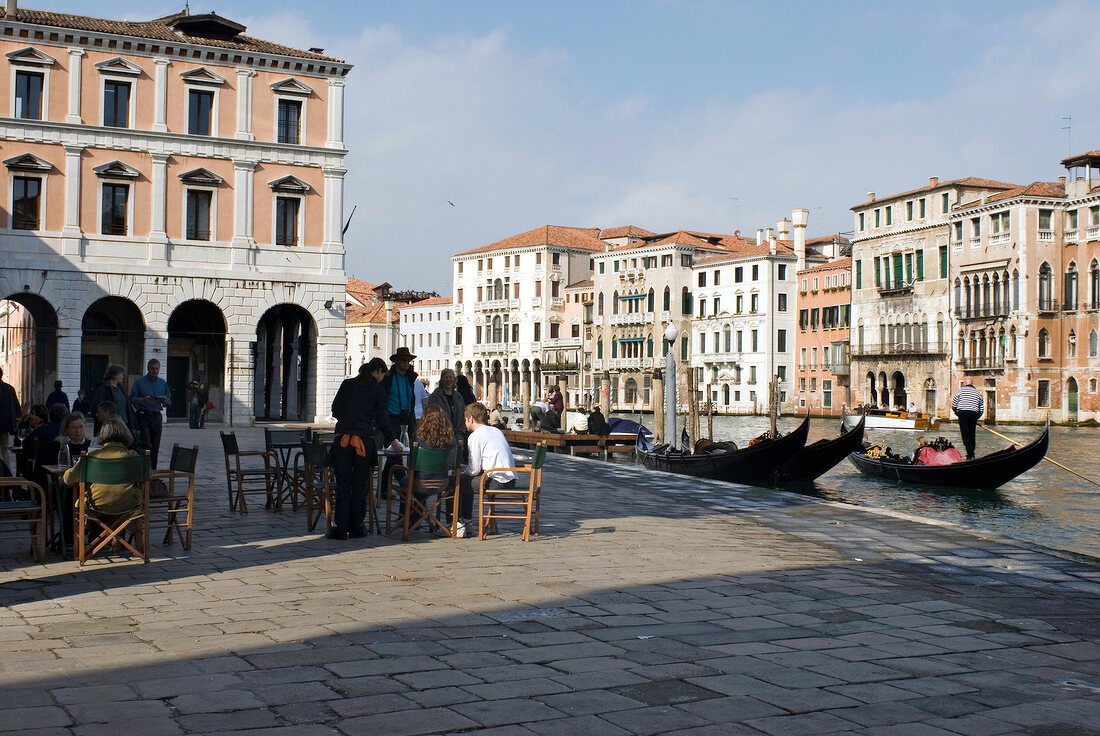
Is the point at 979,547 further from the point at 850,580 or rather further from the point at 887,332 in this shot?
the point at 887,332

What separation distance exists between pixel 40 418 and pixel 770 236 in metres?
65.5

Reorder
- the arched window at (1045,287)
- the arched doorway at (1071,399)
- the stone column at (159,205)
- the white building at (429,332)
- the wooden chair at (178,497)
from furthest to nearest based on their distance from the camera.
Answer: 1. the white building at (429,332)
2. the arched window at (1045,287)
3. the arched doorway at (1071,399)
4. the stone column at (159,205)
5. the wooden chair at (178,497)

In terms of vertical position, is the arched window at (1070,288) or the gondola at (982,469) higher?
the arched window at (1070,288)

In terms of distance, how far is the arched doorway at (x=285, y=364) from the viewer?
1200 inches

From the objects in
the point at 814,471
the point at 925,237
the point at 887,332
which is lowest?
the point at 814,471

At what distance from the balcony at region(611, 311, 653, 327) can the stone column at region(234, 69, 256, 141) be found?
48995 millimetres

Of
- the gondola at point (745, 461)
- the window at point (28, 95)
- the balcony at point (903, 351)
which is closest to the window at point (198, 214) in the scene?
the window at point (28, 95)

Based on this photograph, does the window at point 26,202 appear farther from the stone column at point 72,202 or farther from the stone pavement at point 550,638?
the stone pavement at point 550,638

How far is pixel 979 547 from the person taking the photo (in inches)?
359

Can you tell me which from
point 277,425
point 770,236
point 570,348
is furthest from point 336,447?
point 570,348

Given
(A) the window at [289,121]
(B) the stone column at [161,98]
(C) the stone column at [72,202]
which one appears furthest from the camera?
(A) the window at [289,121]

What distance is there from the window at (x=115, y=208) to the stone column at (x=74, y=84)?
1.66m

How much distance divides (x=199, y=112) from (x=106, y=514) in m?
23.3

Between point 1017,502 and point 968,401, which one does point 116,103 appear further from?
point 1017,502
